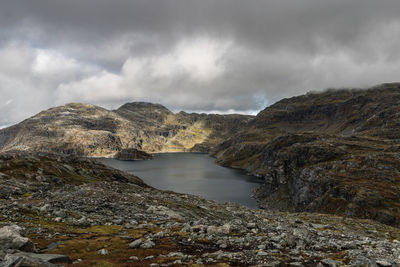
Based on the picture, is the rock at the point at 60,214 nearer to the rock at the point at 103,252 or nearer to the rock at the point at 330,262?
the rock at the point at 103,252

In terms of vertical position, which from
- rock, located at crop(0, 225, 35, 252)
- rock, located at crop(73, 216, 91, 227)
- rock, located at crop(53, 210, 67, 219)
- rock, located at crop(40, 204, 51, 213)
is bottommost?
rock, located at crop(73, 216, 91, 227)

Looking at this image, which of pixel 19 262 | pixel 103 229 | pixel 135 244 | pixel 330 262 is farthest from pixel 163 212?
pixel 19 262

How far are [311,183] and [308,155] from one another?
39.5 meters

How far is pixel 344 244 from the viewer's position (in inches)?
1064

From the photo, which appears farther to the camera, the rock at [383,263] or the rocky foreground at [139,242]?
the rocky foreground at [139,242]

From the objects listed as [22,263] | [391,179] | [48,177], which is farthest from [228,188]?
[22,263]

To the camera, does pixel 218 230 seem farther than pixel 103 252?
Yes

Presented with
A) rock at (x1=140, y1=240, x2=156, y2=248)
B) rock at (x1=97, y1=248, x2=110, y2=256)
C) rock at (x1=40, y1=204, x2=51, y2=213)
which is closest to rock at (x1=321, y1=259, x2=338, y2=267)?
rock at (x1=140, y1=240, x2=156, y2=248)

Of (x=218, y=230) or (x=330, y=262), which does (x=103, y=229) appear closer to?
(x=218, y=230)

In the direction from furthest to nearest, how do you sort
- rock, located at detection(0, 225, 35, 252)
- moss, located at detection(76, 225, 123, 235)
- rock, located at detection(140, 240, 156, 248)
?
moss, located at detection(76, 225, 123, 235) < rock, located at detection(140, 240, 156, 248) < rock, located at detection(0, 225, 35, 252)

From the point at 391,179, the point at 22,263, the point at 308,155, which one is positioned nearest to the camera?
the point at 22,263

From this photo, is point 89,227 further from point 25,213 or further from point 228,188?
point 228,188

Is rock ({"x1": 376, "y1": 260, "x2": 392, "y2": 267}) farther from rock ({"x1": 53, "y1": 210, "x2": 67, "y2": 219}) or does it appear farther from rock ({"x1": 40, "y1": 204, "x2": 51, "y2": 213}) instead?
rock ({"x1": 40, "y1": 204, "x2": 51, "y2": 213})

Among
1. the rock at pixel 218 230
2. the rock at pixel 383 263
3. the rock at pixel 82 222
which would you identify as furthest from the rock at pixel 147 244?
the rock at pixel 383 263
